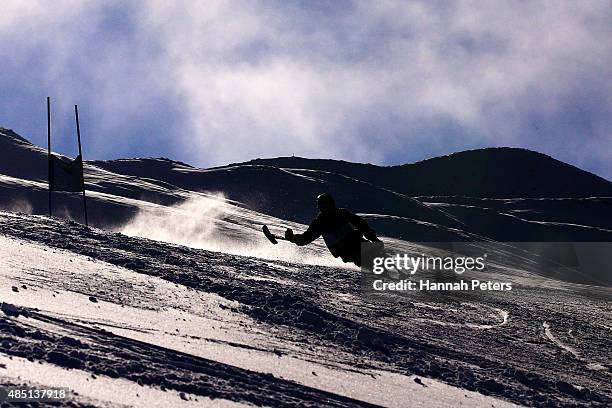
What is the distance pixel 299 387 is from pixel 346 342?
2.57 metres

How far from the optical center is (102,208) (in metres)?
24.6

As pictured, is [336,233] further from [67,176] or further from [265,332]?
[67,176]

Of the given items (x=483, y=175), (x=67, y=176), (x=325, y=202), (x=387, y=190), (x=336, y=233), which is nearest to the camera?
(x=325, y=202)

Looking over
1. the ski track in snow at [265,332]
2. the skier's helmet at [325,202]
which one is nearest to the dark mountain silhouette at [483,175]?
the ski track in snow at [265,332]

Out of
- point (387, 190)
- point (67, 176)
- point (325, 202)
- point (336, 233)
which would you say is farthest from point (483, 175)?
point (325, 202)

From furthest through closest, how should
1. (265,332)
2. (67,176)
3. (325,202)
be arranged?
(67,176), (265,332), (325,202)

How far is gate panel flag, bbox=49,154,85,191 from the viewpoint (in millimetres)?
19766

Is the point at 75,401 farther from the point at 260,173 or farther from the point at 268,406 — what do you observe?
the point at 260,173

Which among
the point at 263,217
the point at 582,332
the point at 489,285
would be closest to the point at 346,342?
the point at 582,332

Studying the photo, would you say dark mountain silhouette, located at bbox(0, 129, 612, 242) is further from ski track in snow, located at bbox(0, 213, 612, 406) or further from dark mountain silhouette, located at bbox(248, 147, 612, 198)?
ski track in snow, located at bbox(0, 213, 612, 406)

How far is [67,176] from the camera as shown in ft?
67.2

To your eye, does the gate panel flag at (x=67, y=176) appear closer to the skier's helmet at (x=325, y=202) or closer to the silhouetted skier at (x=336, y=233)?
the silhouetted skier at (x=336, y=233)

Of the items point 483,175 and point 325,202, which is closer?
point 325,202

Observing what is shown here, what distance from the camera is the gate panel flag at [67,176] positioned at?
19766 mm
